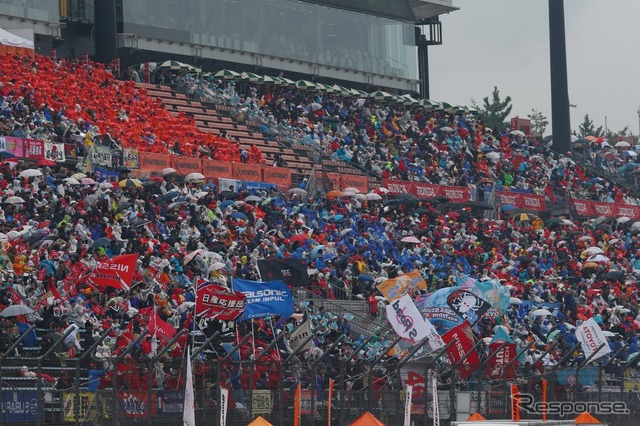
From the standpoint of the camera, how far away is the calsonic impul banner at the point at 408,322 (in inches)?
1433

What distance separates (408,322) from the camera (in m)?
36.5

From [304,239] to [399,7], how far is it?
34.9 metres

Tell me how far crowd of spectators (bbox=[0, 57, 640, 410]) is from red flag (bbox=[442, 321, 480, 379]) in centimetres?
164

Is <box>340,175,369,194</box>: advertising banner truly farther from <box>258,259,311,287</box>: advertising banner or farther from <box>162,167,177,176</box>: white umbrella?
<box>258,259,311,287</box>: advertising banner

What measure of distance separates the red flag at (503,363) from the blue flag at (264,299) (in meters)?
5.04

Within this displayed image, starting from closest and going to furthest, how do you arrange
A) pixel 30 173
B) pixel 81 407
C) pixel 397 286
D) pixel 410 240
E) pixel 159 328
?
pixel 81 407 → pixel 159 328 → pixel 30 173 → pixel 397 286 → pixel 410 240

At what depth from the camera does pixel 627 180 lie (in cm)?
7706

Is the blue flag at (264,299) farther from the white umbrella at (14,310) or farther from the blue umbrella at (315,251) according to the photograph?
the blue umbrella at (315,251)

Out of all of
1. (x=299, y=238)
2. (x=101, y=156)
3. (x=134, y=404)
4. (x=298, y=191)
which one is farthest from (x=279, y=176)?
(x=134, y=404)

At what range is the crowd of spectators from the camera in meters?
36.4

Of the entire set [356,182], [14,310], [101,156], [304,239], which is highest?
[101,156]

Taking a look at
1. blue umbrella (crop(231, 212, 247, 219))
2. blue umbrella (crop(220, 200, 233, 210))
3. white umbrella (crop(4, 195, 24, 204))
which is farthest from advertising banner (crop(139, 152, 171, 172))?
white umbrella (crop(4, 195, 24, 204))

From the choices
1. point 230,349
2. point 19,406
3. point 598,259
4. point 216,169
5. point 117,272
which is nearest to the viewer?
point 19,406
